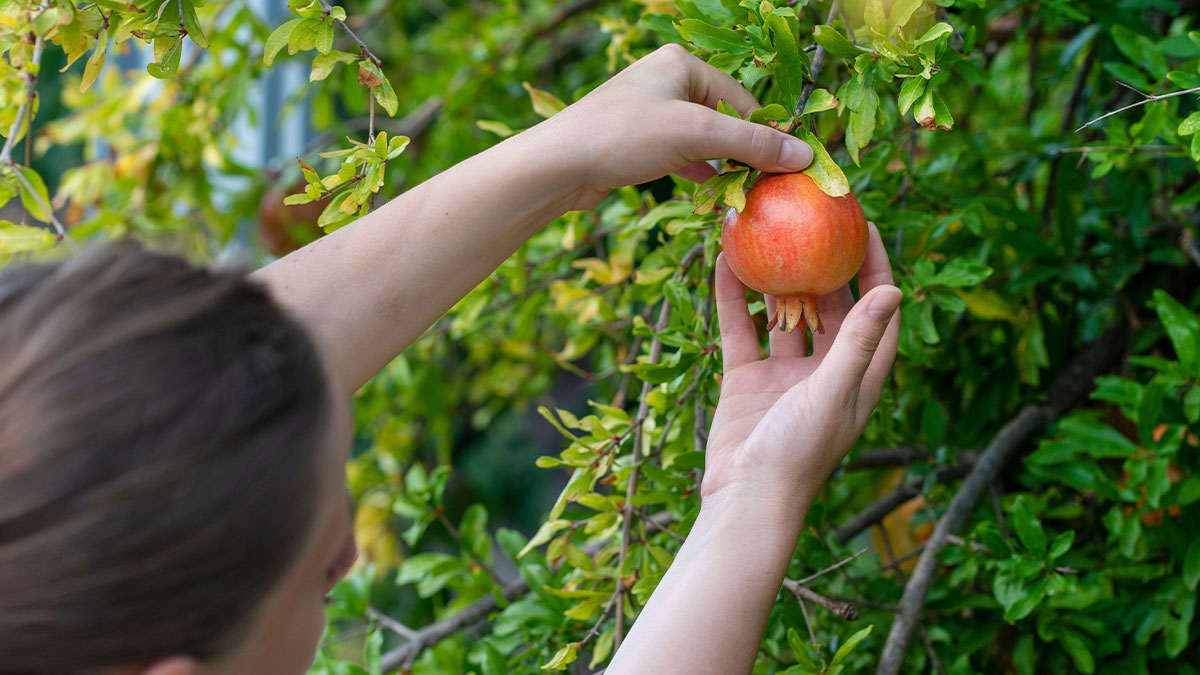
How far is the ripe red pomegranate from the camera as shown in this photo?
809mm

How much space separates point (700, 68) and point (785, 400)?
0.31 meters

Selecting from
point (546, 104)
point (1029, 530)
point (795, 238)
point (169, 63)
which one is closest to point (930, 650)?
point (1029, 530)

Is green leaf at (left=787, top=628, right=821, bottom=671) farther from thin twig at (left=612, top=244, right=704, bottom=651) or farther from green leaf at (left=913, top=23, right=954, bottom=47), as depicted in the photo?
green leaf at (left=913, top=23, right=954, bottom=47)

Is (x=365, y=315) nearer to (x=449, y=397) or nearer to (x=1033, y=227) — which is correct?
(x=1033, y=227)

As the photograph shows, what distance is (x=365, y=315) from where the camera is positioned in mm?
886

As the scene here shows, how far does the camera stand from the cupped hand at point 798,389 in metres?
Answer: 0.78

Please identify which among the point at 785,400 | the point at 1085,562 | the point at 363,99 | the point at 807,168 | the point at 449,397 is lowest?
the point at 449,397

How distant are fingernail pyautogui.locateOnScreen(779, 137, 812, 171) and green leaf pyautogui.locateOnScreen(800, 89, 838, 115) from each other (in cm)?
3

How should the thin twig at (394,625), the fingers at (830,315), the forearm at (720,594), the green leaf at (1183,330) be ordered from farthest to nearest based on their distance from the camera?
the thin twig at (394,625)
the green leaf at (1183,330)
the fingers at (830,315)
the forearm at (720,594)

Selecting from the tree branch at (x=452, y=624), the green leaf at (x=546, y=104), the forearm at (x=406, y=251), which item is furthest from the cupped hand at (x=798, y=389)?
the tree branch at (x=452, y=624)

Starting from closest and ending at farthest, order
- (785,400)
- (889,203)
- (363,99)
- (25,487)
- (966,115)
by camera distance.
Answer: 1. (25,487)
2. (785,400)
3. (889,203)
4. (966,115)
5. (363,99)

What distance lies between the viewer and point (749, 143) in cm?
81

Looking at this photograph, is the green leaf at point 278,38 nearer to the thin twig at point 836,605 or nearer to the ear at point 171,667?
the ear at point 171,667

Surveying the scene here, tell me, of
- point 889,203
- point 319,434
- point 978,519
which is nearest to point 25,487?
point 319,434
